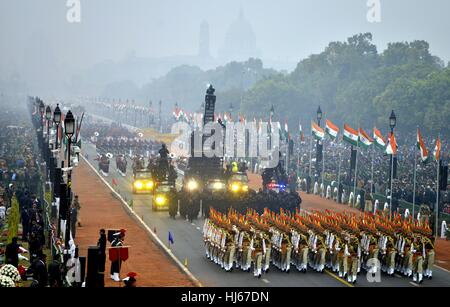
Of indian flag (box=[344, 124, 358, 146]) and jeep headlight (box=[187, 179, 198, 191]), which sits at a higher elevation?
indian flag (box=[344, 124, 358, 146])

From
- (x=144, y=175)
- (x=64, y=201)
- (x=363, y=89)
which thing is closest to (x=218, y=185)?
(x=144, y=175)

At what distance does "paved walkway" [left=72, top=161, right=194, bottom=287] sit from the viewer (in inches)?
1233

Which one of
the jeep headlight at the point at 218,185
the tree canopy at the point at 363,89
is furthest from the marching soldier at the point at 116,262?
the tree canopy at the point at 363,89

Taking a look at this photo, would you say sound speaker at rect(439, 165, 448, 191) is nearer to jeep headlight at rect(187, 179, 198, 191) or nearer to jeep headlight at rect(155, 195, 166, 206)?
jeep headlight at rect(187, 179, 198, 191)

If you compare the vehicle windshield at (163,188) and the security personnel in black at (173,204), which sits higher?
the vehicle windshield at (163,188)

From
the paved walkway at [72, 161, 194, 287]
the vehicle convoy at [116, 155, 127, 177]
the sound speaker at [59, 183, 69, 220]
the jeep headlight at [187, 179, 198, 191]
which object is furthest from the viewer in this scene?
the vehicle convoy at [116, 155, 127, 177]

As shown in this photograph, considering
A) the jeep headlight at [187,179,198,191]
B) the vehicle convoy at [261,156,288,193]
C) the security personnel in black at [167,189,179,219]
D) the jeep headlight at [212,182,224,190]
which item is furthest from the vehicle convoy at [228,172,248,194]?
the security personnel in black at [167,189,179,219]

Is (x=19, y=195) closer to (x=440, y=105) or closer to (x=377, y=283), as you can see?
(x=377, y=283)

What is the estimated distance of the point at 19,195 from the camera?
145ft

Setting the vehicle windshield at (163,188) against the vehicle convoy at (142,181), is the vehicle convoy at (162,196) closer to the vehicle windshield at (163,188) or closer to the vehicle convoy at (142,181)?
the vehicle windshield at (163,188)

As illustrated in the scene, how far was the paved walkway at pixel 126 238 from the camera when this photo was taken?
31.3 metres

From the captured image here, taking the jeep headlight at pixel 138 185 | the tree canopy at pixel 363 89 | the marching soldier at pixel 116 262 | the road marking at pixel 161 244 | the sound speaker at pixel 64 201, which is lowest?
the road marking at pixel 161 244

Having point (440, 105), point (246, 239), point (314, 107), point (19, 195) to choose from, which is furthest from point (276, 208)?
point (314, 107)
